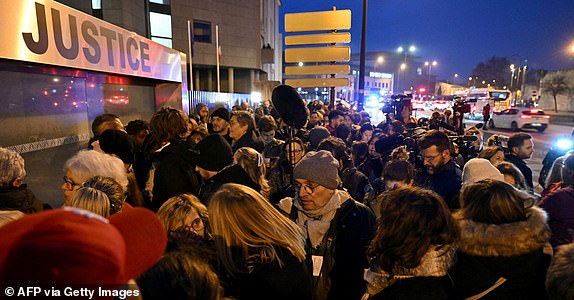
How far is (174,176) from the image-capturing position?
3410 millimetres

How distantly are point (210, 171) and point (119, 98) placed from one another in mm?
4869

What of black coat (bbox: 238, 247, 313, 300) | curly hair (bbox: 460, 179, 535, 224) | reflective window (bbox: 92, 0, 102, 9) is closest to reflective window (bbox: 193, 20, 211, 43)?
reflective window (bbox: 92, 0, 102, 9)

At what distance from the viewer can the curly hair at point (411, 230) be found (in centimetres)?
176

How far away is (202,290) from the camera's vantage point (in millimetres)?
1371

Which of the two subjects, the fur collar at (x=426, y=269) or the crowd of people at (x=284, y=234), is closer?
the crowd of people at (x=284, y=234)

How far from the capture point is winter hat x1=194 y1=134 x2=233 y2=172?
3.15 metres

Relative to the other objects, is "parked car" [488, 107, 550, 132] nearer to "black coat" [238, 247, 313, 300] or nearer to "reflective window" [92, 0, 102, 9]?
"black coat" [238, 247, 313, 300]

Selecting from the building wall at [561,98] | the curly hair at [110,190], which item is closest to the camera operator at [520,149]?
the curly hair at [110,190]

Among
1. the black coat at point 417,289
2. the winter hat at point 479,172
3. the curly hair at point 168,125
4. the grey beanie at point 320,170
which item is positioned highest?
the curly hair at point 168,125

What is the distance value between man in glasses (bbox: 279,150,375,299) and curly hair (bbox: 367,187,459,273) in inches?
18.6

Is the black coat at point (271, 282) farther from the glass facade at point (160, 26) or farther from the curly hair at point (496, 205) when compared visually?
the glass facade at point (160, 26)

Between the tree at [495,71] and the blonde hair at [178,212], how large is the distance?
83.0 meters

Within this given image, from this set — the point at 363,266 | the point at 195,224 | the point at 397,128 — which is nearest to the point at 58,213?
the point at 195,224

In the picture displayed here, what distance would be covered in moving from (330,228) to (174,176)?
5.69ft
